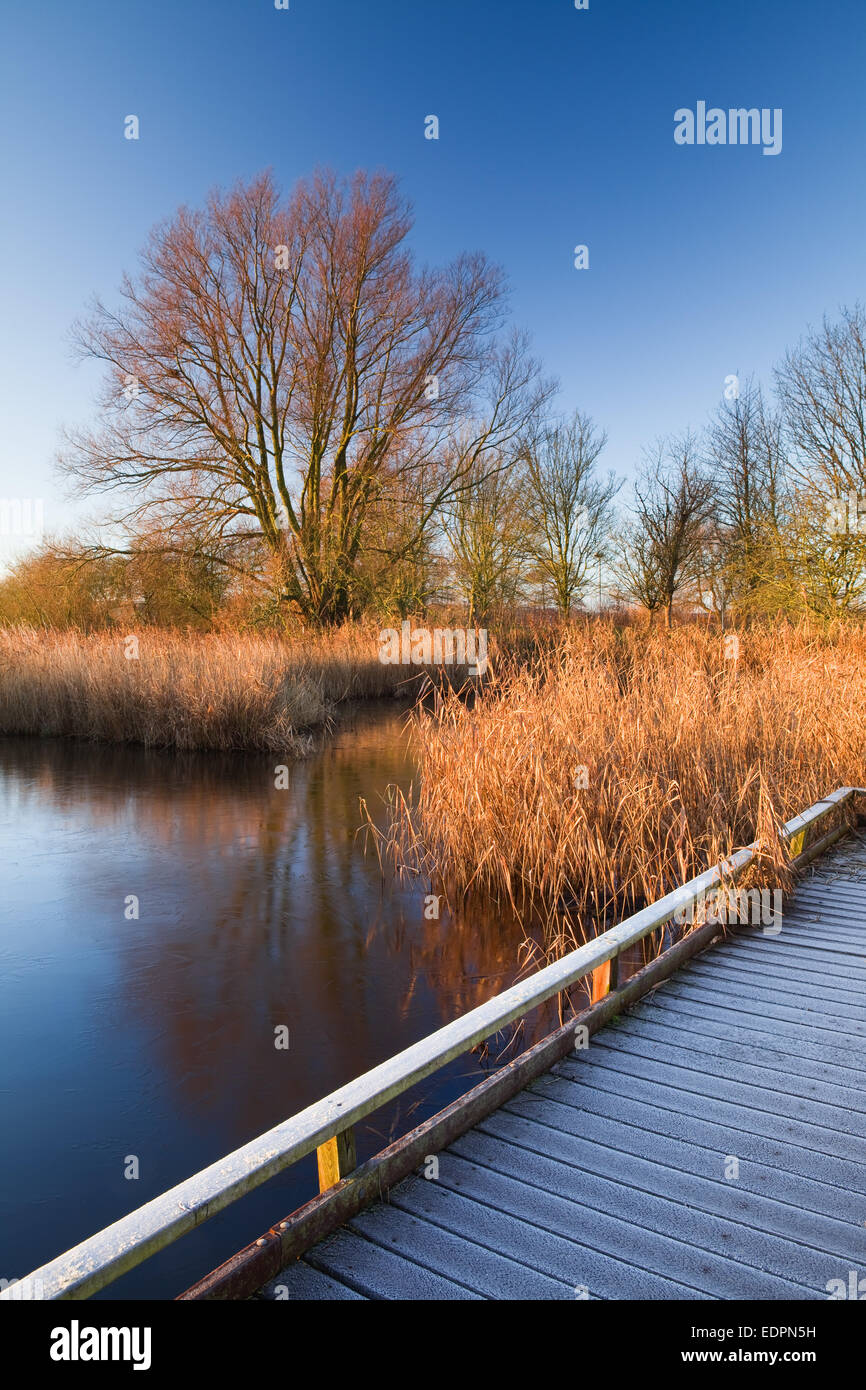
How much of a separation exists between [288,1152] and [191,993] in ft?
8.56

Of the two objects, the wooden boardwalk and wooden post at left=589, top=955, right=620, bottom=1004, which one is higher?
wooden post at left=589, top=955, right=620, bottom=1004

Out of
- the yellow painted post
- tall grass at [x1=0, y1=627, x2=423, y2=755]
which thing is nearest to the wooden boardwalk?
the yellow painted post

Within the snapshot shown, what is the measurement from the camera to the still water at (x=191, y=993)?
2621 mm

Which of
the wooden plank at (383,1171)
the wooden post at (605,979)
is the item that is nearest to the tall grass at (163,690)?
the wooden post at (605,979)

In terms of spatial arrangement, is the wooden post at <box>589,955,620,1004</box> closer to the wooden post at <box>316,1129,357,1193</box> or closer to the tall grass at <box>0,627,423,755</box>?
the wooden post at <box>316,1129,357,1193</box>

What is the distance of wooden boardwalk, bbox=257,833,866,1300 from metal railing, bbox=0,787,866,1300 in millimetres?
222

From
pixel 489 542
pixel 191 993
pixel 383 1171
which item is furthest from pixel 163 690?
pixel 489 542

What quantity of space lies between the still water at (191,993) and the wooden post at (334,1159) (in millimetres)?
728

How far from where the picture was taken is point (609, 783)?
5.18 metres

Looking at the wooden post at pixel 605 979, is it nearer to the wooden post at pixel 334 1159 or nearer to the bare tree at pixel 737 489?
the wooden post at pixel 334 1159

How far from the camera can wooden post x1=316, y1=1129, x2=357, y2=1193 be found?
1814 millimetres

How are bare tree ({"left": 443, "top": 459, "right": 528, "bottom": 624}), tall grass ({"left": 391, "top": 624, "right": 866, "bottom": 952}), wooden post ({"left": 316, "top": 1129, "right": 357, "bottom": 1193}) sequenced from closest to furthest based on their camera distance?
wooden post ({"left": 316, "top": 1129, "right": 357, "bottom": 1193}), tall grass ({"left": 391, "top": 624, "right": 866, "bottom": 952}), bare tree ({"left": 443, "top": 459, "right": 528, "bottom": 624})

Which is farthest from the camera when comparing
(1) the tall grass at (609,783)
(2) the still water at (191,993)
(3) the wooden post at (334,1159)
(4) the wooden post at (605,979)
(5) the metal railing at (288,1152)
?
(1) the tall grass at (609,783)

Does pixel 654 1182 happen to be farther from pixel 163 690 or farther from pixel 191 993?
pixel 163 690
